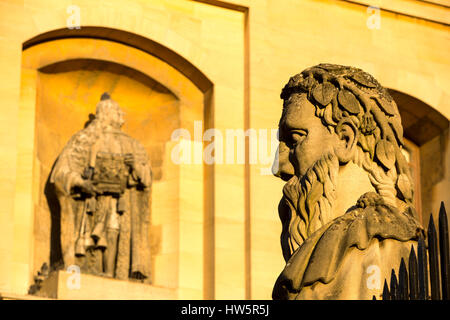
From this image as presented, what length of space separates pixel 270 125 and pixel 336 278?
396 inches

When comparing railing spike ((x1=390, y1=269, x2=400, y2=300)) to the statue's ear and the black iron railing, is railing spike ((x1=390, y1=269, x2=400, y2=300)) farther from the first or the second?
the statue's ear

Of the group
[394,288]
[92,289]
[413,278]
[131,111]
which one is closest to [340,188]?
[394,288]

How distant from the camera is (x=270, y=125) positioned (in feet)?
52.5

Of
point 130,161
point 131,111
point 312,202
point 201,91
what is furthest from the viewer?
point 131,111

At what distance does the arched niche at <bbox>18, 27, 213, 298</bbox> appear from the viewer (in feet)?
50.8

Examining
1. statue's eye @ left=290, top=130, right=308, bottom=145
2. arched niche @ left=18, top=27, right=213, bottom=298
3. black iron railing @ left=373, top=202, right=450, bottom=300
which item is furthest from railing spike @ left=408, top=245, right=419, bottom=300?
arched niche @ left=18, top=27, right=213, bottom=298

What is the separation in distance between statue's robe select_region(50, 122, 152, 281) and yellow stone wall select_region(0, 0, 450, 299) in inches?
13.3

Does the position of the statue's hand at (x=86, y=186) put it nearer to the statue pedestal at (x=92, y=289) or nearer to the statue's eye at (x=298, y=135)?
the statue pedestal at (x=92, y=289)

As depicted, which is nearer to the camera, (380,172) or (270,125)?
(380,172)

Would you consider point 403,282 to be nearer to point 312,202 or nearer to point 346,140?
point 312,202

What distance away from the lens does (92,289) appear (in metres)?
14.5

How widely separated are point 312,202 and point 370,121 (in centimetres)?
50

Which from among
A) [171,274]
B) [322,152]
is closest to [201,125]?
[171,274]

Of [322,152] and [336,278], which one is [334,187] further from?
[336,278]
